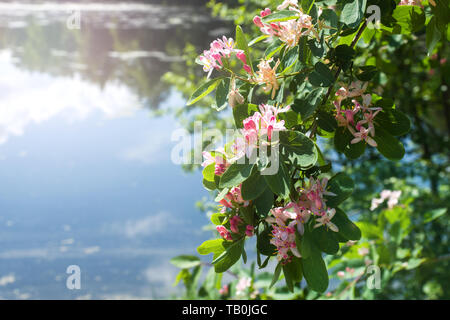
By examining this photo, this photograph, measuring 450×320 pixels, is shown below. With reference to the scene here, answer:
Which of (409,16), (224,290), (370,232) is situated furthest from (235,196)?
(224,290)

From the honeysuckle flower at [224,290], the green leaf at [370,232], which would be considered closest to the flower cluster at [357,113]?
the green leaf at [370,232]

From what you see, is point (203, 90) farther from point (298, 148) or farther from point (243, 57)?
point (298, 148)

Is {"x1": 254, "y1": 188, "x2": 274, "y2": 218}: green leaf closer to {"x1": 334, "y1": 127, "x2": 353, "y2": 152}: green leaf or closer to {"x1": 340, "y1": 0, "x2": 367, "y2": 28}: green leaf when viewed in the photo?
{"x1": 334, "y1": 127, "x2": 353, "y2": 152}: green leaf

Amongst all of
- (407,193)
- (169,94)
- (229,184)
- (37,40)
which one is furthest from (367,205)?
(37,40)

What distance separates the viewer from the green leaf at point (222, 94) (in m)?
0.82

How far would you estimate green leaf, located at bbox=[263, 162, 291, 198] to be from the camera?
0.69m

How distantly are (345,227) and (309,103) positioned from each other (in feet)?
0.76

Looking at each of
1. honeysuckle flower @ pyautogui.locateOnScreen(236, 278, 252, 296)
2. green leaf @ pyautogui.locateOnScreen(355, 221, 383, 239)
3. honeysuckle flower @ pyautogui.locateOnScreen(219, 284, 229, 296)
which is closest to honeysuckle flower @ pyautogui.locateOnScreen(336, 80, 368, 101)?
green leaf @ pyautogui.locateOnScreen(355, 221, 383, 239)

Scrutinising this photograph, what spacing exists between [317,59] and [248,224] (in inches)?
12.6

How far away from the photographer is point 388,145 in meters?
0.85

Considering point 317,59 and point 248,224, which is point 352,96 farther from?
point 248,224

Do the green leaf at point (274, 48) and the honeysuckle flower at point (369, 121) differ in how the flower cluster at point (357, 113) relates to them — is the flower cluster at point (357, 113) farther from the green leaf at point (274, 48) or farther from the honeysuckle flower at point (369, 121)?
the green leaf at point (274, 48)

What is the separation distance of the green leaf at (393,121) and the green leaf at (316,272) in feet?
0.94

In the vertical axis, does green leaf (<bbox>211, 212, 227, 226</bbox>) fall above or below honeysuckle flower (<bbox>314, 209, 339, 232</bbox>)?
above
